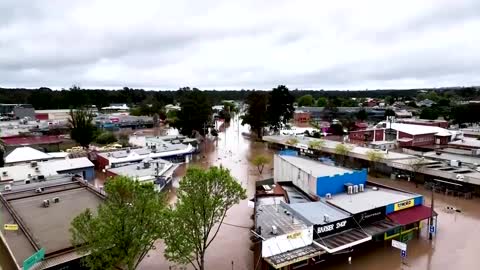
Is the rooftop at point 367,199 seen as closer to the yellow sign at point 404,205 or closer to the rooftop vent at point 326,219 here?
the yellow sign at point 404,205

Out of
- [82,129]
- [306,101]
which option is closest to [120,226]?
[82,129]

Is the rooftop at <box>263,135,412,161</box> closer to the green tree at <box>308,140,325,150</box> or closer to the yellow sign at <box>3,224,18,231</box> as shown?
the green tree at <box>308,140,325,150</box>

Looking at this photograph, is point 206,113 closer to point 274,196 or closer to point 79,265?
point 274,196

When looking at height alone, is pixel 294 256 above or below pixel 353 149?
below

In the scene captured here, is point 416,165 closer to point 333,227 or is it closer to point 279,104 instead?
point 333,227

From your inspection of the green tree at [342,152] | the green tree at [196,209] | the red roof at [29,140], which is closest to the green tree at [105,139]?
the red roof at [29,140]

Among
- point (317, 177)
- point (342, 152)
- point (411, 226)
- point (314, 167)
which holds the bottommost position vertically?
point (411, 226)

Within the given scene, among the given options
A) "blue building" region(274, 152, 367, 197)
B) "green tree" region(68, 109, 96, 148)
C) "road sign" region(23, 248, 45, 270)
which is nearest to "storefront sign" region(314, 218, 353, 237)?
"blue building" region(274, 152, 367, 197)
